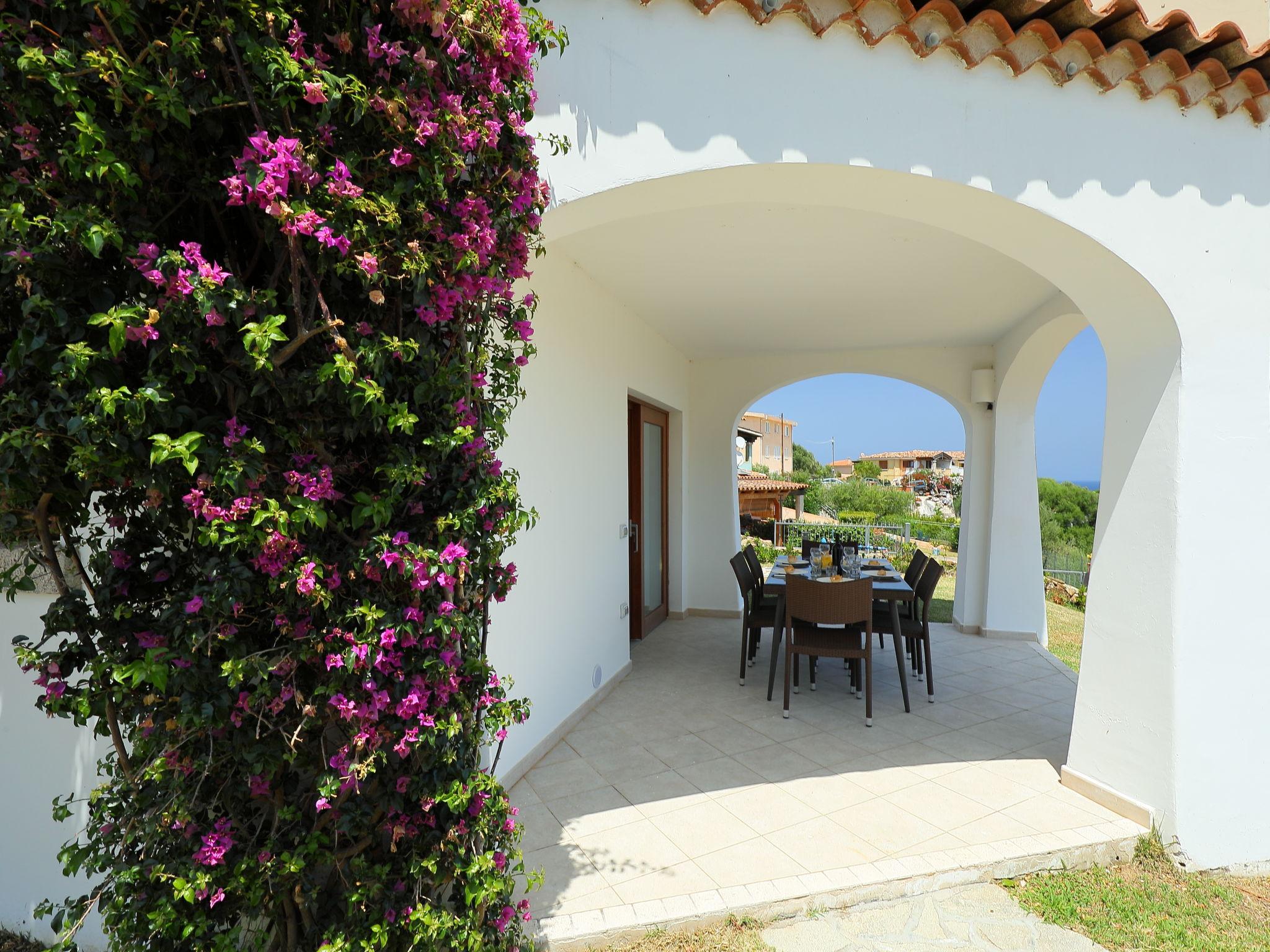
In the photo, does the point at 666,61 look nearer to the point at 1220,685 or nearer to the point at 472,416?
the point at 472,416

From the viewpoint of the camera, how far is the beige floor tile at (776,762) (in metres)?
3.28

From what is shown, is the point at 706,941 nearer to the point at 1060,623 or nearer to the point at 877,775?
the point at 877,775

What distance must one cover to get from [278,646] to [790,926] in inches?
77.7

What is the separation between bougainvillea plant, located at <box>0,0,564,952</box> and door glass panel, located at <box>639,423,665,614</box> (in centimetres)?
438

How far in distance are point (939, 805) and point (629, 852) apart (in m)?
1.45

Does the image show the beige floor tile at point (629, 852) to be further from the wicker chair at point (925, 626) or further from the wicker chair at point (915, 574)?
the wicker chair at point (915, 574)

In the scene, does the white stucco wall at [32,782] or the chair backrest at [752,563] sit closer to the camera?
the white stucco wall at [32,782]

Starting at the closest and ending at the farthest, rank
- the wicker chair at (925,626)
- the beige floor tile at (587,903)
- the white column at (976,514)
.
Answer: the beige floor tile at (587,903)
the wicker chair at (925,626)
the white column at (976,514)

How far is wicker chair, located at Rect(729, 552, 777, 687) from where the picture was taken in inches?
187

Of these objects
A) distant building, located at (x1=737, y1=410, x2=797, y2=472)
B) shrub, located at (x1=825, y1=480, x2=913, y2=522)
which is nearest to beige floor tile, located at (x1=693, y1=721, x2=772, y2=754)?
shrub, located at (x1=825, y1=480, x2=913, y2=522)

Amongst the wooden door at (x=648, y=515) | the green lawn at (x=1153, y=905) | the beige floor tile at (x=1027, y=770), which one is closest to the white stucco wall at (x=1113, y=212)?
the green lawn at (x=1153, y=905)

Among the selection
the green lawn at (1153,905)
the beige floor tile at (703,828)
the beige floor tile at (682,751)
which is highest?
Result: the beige floor tile at (703,828)

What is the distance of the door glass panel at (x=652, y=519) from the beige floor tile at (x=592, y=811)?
3.02 m

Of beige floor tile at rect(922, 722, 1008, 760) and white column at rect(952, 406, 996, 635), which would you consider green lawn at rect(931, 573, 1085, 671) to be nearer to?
white column at rect(952, 406, 996, 635)
